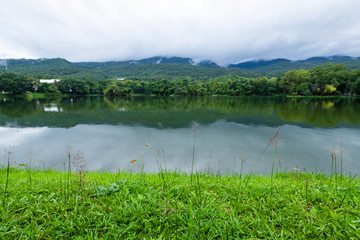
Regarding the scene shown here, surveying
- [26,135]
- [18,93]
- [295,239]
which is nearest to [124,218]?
[295,239]

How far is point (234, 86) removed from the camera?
96.9 m

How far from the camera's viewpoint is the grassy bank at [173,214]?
97.6 inches

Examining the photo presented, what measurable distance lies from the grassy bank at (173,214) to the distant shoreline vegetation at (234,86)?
88081 mm

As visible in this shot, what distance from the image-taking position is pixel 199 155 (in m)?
10.3

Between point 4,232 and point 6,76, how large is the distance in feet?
344

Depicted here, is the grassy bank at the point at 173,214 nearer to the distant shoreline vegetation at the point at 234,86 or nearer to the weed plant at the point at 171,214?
the weed plant at the point at 171,214

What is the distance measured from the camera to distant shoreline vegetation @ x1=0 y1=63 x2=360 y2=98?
239 feet

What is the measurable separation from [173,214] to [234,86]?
332 feet

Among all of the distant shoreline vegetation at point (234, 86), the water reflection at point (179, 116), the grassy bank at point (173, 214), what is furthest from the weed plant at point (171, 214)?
the distant shoreline vegetation at point (234, 86)

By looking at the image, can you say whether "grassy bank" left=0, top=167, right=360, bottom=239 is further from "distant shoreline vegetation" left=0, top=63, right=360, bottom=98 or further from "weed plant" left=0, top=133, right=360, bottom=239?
"distant shoreline vegetation" left=0, top=63, right=360, bottom=98

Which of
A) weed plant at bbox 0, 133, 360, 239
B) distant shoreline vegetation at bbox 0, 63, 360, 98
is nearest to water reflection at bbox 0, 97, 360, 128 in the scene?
weed plant at bbox 0, 133, 360, 239

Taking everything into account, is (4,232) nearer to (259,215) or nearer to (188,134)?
(259,215)

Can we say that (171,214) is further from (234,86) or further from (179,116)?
(234,86)

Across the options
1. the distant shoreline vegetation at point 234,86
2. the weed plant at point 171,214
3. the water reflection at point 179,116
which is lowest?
the water reflection at point 179,116
